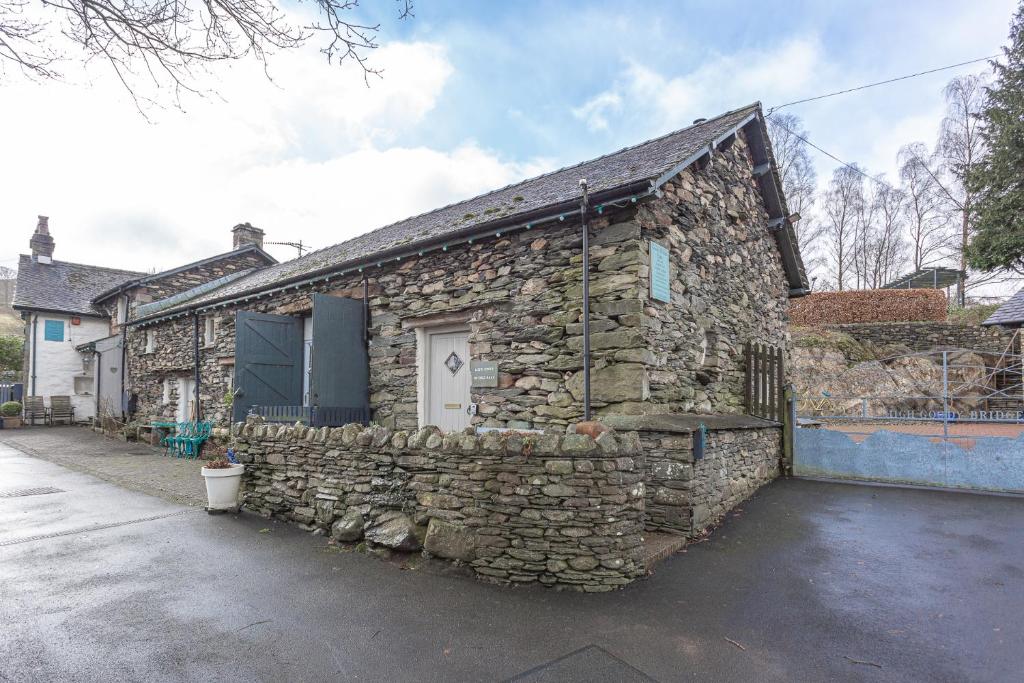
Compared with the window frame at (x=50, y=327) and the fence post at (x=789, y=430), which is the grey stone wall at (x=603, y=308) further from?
the window frame at (x=50, y=327)

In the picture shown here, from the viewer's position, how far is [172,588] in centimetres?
453

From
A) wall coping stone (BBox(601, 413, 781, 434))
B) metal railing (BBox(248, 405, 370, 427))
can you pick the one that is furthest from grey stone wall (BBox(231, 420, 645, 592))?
metal railing (BBox(248, 405, 370, 427))

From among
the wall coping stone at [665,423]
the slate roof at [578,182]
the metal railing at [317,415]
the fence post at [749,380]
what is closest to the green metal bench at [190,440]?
the slate roof at [578,182]

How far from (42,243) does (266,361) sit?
73.9 ft

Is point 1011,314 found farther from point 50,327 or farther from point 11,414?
point 11,414

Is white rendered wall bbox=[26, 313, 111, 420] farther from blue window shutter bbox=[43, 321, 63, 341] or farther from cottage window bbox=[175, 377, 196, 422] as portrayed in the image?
cottage window bbox=[175, 377, 196, 422]

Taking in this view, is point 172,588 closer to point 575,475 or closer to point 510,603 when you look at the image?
point 510,603

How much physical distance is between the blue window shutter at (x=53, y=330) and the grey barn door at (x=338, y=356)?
20.6 meters

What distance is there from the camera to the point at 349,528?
563 cm

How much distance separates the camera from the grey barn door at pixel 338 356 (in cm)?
857

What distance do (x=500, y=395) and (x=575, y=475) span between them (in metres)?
3.05

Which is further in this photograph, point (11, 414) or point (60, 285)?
point (60, 285)

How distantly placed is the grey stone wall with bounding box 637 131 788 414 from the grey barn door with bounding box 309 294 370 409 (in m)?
5.21

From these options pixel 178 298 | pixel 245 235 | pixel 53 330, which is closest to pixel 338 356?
pixel 178 298
